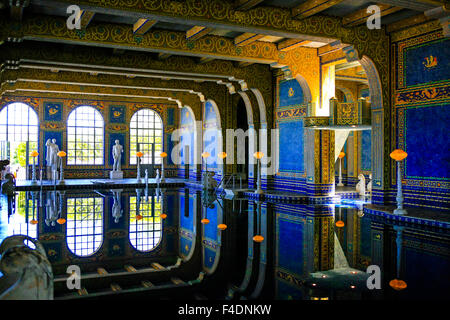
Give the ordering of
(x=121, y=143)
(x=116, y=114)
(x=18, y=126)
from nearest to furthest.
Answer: (x=18, y=126)
(x=116, y=114)
(x=121, y=143)

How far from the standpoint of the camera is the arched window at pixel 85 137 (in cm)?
2370

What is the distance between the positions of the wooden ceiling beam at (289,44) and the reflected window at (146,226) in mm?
6083

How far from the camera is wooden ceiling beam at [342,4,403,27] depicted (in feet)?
33.0

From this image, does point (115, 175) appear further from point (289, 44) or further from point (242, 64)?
point (289, 44)

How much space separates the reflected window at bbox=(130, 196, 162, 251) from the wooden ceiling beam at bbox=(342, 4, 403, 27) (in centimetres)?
661

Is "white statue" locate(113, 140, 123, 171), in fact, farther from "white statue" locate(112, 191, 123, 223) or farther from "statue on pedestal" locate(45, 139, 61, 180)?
"white statue" locate(112, 191, 123, 223)

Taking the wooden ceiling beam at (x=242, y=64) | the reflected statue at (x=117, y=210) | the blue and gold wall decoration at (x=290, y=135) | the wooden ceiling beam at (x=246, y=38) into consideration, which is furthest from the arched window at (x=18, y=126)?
the wooden ceiling beam at (x=246, y=38)

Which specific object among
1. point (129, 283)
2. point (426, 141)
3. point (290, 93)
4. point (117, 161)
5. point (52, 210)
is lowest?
point (129, 283)

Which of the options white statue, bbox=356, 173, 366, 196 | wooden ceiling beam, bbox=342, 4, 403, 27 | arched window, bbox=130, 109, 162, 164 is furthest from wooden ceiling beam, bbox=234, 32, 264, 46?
arched window, bbox=130, 109, 162, 164

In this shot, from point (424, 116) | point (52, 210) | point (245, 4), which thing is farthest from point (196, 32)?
point (424, 116)

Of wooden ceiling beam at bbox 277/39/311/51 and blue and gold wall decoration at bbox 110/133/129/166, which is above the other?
wooden ceiling beam at bbox 277/39/311/51

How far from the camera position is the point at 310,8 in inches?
376

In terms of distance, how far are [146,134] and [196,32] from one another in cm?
1454
